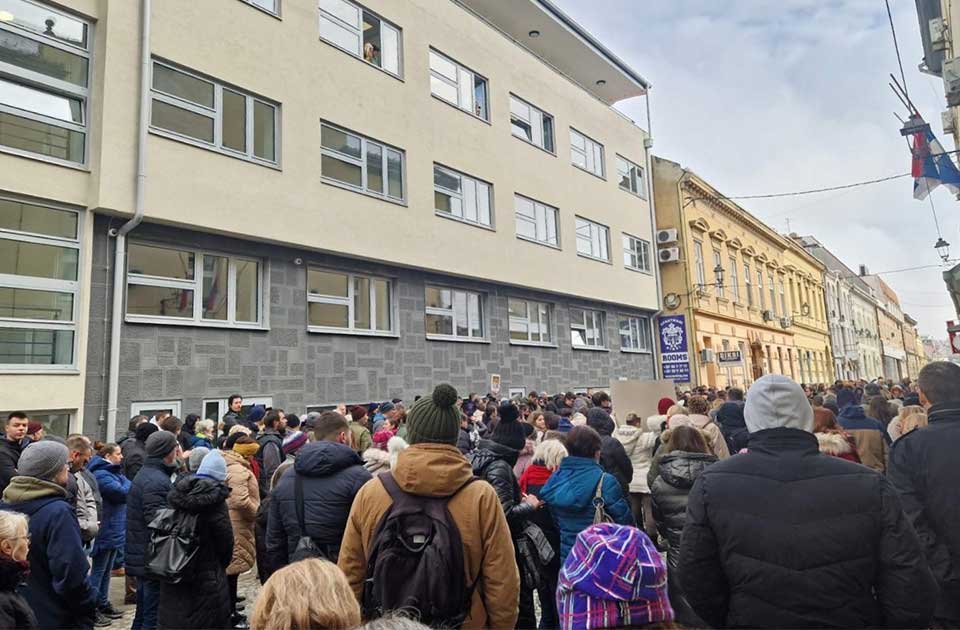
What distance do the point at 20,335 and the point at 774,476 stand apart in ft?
30.7

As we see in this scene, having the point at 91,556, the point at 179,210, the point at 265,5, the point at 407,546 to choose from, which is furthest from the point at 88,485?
the point at 265,5

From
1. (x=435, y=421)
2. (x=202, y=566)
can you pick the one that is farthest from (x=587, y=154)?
(x=435, y=421)

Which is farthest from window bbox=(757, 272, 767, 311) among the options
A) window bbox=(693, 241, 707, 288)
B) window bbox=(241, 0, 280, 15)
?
window bbox=(241, 0, 280, 15)

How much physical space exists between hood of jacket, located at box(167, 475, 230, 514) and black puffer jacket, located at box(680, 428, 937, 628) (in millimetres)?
2931

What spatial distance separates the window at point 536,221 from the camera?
17906mm

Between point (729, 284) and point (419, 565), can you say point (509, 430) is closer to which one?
point (419, 565)

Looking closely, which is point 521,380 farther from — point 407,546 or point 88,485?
point 407,546

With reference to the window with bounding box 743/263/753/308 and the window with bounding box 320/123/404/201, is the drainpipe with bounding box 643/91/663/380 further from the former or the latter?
the window with bounding box 320/123/404/201

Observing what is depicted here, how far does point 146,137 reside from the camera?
30.9 ft

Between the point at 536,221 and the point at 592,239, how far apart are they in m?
3.33

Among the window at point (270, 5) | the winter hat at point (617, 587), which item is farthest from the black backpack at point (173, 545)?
the window at point (270, 5)

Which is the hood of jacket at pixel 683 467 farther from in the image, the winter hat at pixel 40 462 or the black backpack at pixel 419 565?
the winter hat at pixel 40 462

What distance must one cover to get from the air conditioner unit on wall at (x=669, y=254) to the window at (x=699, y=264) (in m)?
2.37

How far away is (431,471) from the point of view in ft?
8.48
